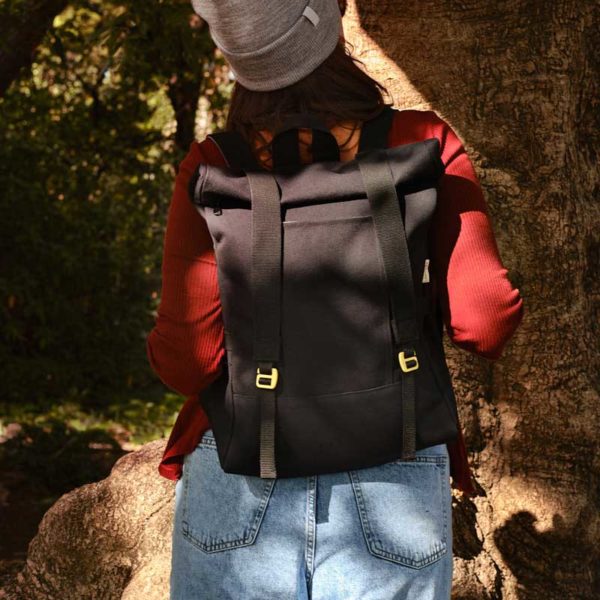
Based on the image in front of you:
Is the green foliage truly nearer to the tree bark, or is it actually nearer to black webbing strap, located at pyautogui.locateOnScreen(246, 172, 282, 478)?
the tree bark

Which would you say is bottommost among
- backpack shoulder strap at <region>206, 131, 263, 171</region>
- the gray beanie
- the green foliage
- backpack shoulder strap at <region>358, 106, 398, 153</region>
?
the green foliage

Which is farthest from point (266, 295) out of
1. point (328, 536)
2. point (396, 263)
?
point (328, 536)

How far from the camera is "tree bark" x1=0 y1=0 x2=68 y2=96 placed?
5.09 m

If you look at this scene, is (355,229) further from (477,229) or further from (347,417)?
(347,417)

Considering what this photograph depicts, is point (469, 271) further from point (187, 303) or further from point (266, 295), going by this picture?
point (187, 303)

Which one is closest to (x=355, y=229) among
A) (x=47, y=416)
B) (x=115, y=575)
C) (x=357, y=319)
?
(x=357, y=319)

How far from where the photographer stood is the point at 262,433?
185 cm

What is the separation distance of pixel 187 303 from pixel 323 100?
477 millimetres

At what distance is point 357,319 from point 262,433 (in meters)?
0.28

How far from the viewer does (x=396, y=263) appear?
1797 millimetres

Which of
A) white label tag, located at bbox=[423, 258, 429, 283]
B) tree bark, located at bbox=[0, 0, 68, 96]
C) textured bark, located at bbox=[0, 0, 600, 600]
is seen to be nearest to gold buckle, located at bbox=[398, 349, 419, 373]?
white label tag, located at bbox=[423, 258, 429, 283]

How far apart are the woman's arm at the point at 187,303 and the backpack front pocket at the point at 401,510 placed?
1.23 ft

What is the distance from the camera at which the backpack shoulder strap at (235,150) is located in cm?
187

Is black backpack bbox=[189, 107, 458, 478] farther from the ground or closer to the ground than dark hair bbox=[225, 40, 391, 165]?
closer to the ground
